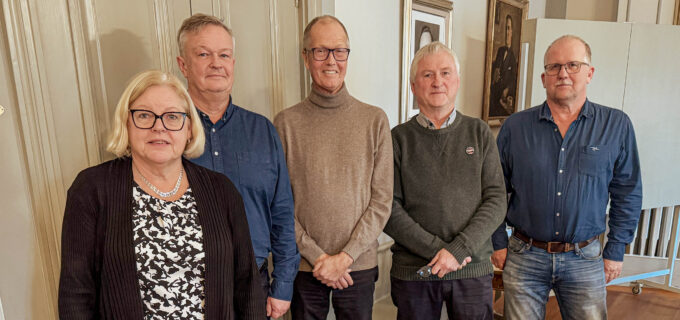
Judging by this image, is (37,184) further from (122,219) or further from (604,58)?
(604,58)

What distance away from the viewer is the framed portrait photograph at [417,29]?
8.86 feet

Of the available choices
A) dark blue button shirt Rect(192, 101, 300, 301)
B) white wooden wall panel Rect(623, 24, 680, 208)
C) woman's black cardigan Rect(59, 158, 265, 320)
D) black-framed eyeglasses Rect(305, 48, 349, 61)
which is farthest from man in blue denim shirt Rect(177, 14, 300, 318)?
white wooden wall panel Rect(623, 24, 680, 208)

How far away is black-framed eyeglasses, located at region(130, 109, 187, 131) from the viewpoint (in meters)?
1.11

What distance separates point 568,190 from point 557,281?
413 millimetres

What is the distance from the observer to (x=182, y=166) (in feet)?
4.06

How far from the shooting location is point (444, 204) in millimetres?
1608

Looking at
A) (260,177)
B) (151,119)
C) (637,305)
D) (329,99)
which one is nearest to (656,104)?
(637,305)

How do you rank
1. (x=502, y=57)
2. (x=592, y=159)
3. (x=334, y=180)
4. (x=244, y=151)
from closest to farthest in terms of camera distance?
(x=244, y=151), (x=334, y=180), (x=592, y=159), (x=502, y=57)

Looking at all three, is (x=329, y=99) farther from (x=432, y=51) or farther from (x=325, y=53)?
(x=432, y=51)

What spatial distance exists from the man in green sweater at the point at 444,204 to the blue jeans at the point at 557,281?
27cm

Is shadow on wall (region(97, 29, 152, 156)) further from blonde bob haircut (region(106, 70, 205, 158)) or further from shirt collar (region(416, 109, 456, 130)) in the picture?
shirt collar (region(416, 109, 456, 130))

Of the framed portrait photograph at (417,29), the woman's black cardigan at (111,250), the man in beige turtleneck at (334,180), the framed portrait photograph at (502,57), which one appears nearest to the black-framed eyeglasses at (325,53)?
the man in beige turtleneck at (334,180)

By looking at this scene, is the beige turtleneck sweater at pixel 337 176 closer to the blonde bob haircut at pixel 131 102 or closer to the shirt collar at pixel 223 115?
the shirt collar at pixel 223 115

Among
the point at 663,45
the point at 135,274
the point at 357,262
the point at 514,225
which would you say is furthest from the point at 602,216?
the point at 663,45
